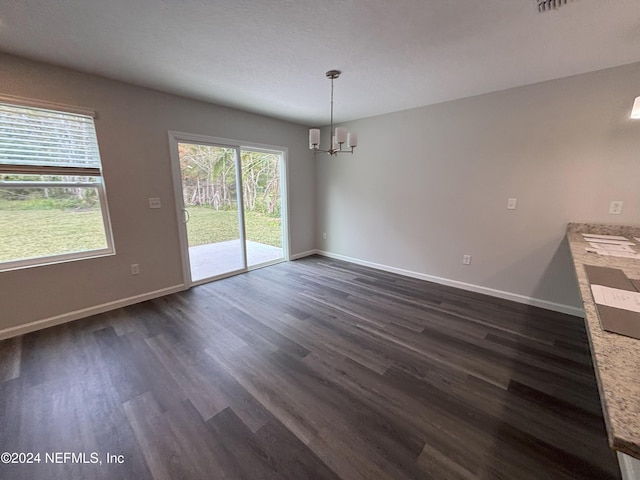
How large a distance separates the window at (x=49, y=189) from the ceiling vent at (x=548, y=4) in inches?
151

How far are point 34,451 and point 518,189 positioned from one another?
451 cm

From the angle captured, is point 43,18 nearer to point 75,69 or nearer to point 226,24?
point 75,69

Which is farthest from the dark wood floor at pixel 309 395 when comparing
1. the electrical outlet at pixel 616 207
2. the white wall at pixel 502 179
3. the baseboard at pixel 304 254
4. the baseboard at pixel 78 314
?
the baseboard at pixel 304 254

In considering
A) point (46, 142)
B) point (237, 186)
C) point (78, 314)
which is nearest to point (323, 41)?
point (237, 186)

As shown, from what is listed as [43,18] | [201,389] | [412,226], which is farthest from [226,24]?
[412,226]

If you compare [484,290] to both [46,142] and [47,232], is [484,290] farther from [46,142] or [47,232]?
[46,142]

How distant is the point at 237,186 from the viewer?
3881mm

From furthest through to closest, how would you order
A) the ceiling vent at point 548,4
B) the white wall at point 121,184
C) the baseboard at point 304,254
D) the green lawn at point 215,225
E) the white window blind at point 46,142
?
the baseboard at point 304,254 → the green lawn at point 215,225 → the white wall at point 121,184 → the white window blind at point 46,142 → the ceiling vent at point 548,4

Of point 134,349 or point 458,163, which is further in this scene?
point 458,163

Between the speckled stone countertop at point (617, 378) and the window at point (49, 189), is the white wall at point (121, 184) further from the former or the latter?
the speckled stone countertop at point (617, 378)

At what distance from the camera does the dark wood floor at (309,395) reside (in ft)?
4.41

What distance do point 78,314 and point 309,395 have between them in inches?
107

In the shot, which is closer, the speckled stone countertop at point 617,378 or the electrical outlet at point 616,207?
the speckled stone countertop at point 617,378

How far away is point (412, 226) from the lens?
3.88 metres
